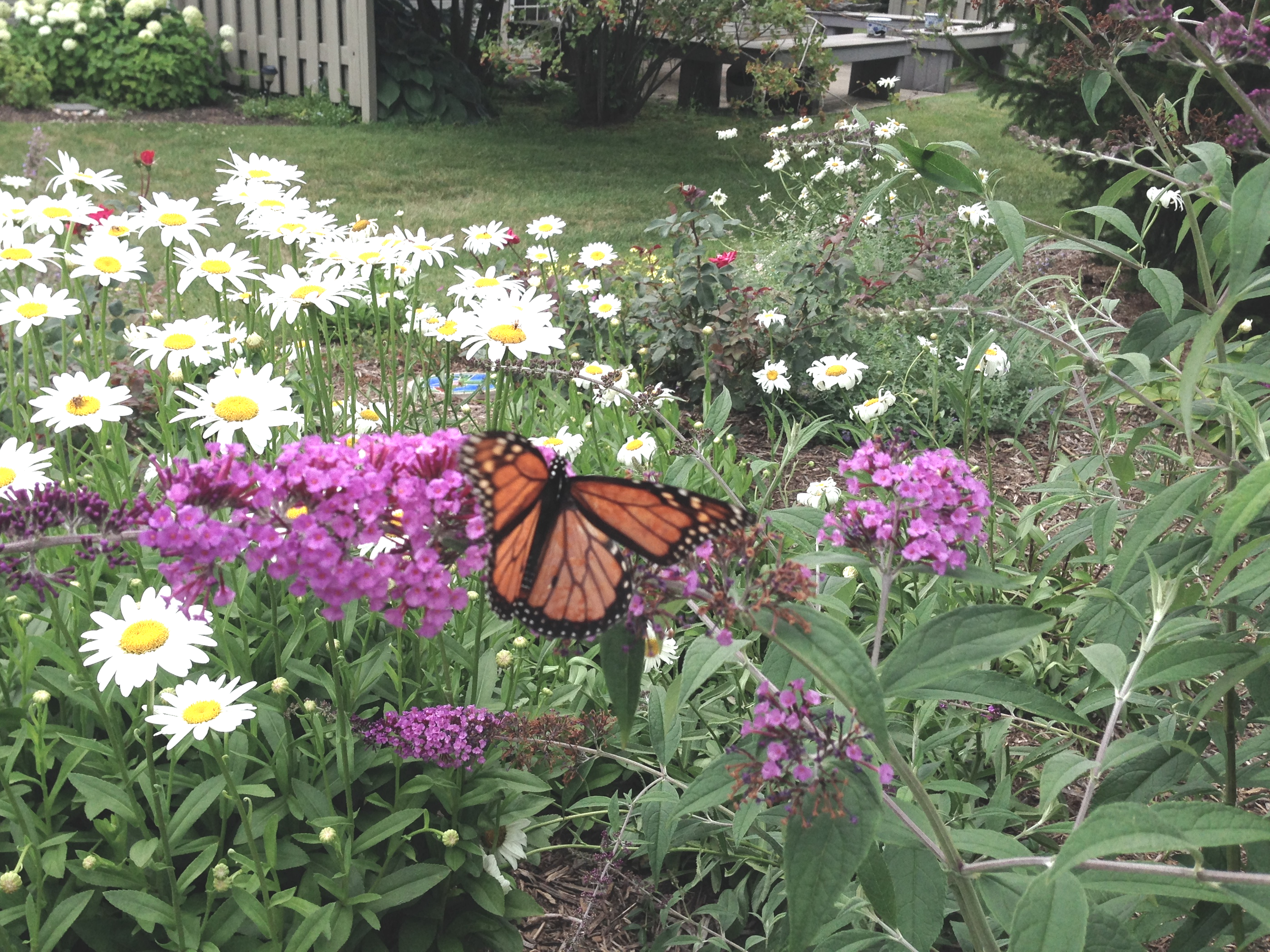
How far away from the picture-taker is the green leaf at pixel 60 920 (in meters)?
1.84

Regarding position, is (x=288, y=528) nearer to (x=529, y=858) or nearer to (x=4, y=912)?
(x=4, y=912)

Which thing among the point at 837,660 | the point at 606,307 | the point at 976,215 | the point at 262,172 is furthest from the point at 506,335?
the point at 976,215

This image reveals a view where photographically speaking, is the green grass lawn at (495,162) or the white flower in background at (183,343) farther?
the green grass lawn at (495,162)

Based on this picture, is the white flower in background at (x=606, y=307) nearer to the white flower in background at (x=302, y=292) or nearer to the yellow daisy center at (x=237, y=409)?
the white flower in background at (x=302, y=292)

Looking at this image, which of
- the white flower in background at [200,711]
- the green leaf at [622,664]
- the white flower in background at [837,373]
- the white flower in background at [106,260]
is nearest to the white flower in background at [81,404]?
the white flower in background at [106,260]

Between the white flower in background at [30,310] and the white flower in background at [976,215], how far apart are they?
307 centimetres

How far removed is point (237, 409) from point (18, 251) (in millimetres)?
912

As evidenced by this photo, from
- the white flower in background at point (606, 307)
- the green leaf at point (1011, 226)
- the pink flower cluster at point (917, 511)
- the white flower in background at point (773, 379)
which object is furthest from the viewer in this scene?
the white flower in background at point (606, 307)

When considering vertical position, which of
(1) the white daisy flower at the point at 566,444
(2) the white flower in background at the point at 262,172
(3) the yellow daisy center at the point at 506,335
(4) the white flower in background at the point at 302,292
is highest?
(2) the white flower in background at the point at 262,172

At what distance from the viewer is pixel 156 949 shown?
2.07 metres

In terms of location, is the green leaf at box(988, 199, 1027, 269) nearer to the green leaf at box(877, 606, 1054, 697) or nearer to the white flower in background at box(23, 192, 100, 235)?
the green leaf at box(877, 606, 1054, 697)

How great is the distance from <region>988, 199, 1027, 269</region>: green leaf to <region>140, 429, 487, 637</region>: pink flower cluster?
846 millimetres

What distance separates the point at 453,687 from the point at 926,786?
1093 millimetres

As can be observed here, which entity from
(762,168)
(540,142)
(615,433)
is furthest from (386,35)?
(615,433)
